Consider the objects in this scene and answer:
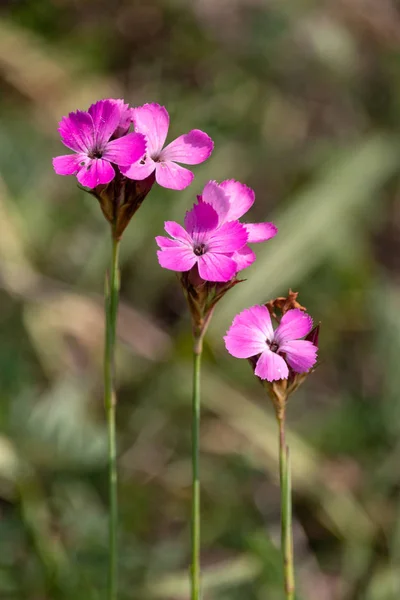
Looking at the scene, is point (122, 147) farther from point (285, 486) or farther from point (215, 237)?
point (285, 486)

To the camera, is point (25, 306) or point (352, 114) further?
point (352, 114)

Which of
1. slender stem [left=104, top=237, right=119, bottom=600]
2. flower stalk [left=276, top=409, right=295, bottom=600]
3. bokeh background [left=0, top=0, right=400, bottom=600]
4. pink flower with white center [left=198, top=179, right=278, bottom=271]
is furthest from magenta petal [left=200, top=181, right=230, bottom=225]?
bokeh background [left=0, top=0, right=400, bottom=600]

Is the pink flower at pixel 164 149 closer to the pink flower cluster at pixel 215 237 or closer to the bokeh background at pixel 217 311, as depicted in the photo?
the pink flower cluster at pixel 215 237

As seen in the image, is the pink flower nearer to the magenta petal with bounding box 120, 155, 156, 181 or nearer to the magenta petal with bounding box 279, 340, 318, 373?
the magenta petal with bounding box 120, 155, 156, 181

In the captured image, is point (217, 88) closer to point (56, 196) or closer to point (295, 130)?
point (295, 130)

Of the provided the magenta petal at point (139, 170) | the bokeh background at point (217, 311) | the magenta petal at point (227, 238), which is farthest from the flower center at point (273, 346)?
the bokeh background at point (217, 311)

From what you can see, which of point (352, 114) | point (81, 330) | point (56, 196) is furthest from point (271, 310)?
point (352, 114)
